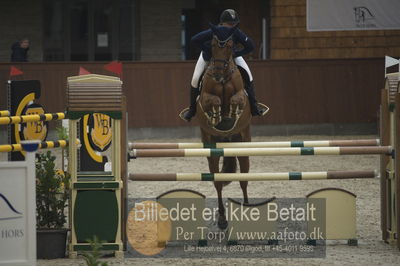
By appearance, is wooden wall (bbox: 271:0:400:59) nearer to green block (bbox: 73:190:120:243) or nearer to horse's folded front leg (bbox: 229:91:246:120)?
horse's folded front leg (bbox: 229:91:246:120)

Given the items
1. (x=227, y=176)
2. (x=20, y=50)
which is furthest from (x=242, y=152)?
(x=20, y=50)

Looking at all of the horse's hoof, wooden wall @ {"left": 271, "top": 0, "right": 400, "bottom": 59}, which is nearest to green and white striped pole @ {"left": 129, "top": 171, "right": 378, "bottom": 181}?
the horse's hoof

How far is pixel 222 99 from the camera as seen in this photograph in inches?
415

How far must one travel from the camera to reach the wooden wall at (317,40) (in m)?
23.8

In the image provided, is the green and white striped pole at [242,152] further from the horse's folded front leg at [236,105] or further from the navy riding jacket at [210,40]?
the navy riding jacket at [210,40]

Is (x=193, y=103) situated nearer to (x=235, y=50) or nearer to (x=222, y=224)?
(x=235, y=50)

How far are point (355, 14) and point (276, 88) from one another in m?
2.85

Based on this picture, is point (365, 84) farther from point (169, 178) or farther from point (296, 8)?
point (169, 178)

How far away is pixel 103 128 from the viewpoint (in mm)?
9648

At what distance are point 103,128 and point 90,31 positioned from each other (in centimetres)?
1677

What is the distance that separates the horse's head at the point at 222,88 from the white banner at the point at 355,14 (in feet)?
44.2

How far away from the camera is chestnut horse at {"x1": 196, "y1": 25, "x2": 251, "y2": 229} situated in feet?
33.7

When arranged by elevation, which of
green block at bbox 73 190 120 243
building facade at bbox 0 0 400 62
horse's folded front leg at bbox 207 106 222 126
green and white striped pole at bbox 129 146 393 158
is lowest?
green block at bbox 73 190 120 243

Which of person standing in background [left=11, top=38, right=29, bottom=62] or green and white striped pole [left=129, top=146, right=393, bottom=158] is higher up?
person standing in background [left=11, top=38, right=29, bottom=62]
